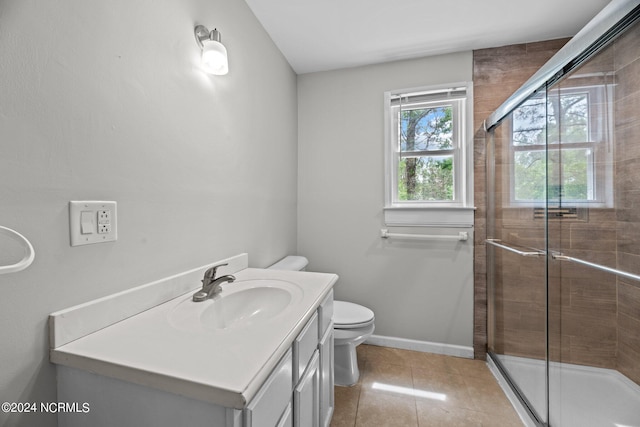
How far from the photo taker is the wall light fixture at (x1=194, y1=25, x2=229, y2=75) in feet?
3.57

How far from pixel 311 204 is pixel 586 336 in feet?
5.92

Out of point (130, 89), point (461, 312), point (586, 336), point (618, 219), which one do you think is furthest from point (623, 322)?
point (130, 89)

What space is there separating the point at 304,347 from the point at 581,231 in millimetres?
1339

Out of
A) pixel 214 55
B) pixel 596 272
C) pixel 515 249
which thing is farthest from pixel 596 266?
pixel 214 55

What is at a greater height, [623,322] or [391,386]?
[623,322]

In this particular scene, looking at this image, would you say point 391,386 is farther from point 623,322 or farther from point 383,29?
point 383,29

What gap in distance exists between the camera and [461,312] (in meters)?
1.98

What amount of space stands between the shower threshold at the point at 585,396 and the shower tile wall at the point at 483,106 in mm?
526

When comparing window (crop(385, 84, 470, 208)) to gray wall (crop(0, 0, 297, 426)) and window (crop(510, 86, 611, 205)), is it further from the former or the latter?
gray wall (crop(0, 0, 297, 426))

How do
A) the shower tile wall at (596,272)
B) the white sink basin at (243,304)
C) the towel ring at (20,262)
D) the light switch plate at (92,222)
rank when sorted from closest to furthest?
the towel ring at (20,262)
the light switch plate at (92,222)
the white sink basin at (243,304)
the shower tile wall at (596,272)

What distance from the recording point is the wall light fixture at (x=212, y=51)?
42.8 inches

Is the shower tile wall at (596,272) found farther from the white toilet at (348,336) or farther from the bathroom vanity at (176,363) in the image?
the bathroom vanity at (176,363)

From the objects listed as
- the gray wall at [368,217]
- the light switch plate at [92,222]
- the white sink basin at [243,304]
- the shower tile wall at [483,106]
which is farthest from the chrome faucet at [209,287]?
the shower tile wall at [483,106]

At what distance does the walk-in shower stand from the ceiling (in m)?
0.58
